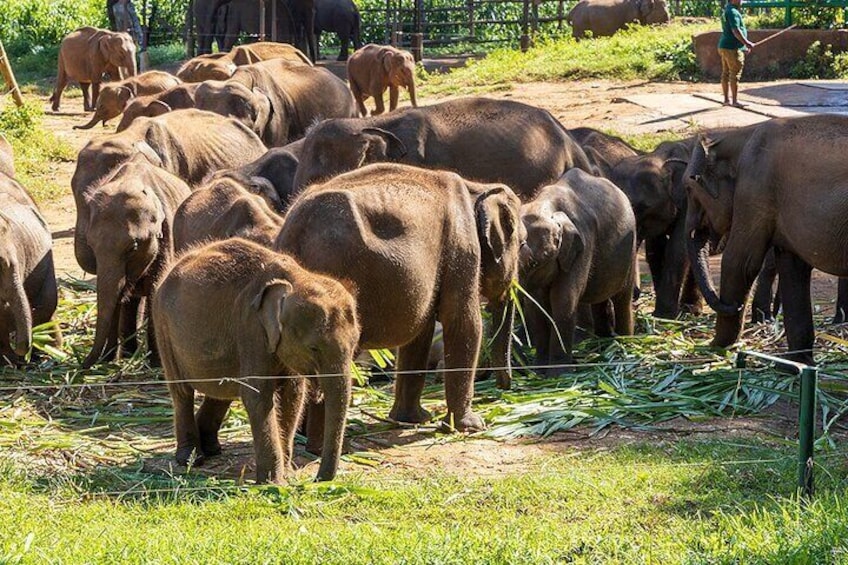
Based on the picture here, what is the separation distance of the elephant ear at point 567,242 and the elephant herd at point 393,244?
13 mm

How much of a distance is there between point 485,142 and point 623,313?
2.18 metres

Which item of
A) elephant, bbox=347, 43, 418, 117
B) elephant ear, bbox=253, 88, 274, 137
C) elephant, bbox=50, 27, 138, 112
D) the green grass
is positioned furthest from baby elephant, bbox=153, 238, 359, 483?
elephant, bbox=50, 27, 138, 112

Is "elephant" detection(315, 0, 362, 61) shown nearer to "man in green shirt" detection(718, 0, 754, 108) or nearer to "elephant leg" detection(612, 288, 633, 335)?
"man in green shirt" detection(718, 0, 754, 108)

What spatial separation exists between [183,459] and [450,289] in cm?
173

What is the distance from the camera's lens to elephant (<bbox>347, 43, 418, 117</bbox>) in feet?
81.0

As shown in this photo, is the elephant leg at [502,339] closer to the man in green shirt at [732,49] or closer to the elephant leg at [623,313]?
Answer: the elephant leg at [623,313]

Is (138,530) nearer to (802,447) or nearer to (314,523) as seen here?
(314,523)

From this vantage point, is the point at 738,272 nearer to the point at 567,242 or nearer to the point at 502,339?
the point at 567,242

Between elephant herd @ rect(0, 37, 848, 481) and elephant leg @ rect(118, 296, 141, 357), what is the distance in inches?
0.8

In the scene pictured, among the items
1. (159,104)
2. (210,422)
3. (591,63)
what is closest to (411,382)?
(210,422)

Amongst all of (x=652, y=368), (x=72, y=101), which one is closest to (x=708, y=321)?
(x=652, y=368)

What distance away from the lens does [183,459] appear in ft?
23.8

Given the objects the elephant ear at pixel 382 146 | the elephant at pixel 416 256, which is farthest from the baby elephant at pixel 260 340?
the elephant ear at pixel 382 146

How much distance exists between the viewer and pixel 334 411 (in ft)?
21.4
